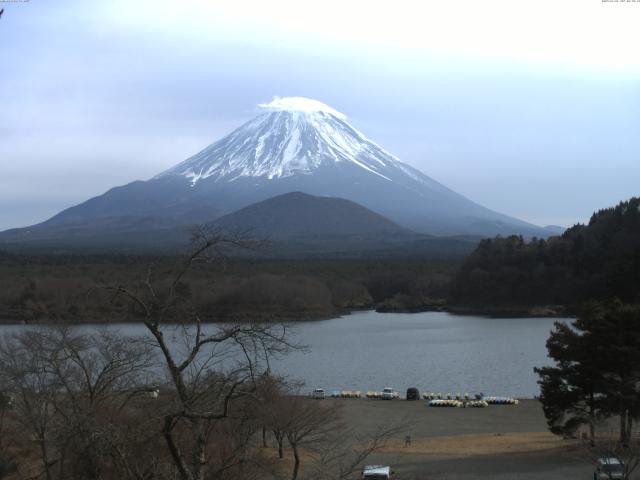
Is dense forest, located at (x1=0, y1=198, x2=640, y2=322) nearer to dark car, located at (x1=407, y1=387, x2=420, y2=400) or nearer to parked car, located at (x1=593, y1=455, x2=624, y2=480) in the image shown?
dark car, located at (x1=407, y1=387, x2=420, y2=400)

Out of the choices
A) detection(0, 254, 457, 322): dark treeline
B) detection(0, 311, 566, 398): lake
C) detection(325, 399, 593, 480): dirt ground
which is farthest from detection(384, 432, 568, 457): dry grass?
detection(0, 254, 457, 322): dark treeline

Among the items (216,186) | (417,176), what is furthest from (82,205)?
(417,176)

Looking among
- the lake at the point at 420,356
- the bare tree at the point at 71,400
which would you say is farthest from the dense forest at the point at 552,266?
the bare tree at the point at 71,400

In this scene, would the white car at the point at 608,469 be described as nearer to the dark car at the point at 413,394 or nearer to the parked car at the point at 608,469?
the parked car at the point at 608,469

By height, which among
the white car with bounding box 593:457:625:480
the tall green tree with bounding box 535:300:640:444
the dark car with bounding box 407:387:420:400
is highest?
the tall green tree with bounding box 535:300:640:444

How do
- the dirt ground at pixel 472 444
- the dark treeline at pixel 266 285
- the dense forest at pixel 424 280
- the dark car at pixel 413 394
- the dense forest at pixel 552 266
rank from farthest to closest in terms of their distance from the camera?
1. the dense forest at pixel 552 266
2. the dense forest at pixel 424 280
3. the dark treeline at pixel 266 285
4. the dark car at pixel 413 394
5. the dirt ground at pixel 472 444

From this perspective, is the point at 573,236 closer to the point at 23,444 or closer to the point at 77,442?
the point at 23,444
